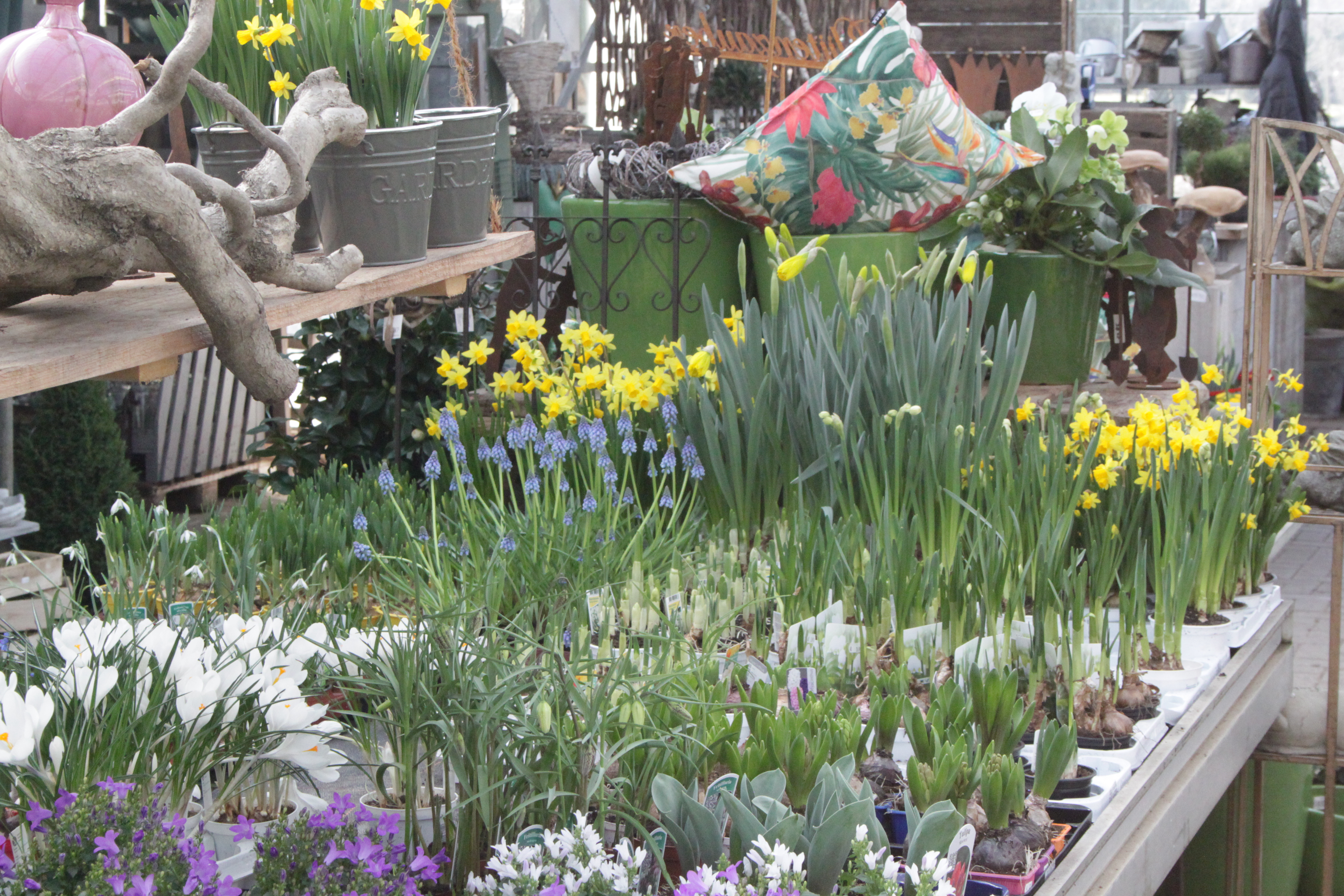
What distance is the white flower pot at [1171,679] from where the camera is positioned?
1.99 m

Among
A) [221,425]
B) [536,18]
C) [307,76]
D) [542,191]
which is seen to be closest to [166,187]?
[307,76]

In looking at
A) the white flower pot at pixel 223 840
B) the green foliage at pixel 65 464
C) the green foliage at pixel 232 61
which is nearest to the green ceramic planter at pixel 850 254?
the green foliage at pixel 232 61

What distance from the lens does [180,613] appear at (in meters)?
1.80

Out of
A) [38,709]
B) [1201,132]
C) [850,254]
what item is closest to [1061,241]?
[850,254]

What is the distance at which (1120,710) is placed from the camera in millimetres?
1885

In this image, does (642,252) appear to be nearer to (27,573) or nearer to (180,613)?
(27,573)

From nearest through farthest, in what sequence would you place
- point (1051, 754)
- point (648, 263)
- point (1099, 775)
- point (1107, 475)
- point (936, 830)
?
point (936, 830)
point (1051, 754)
point (1099, 775)
point (1107, 475)
point (648, 263)

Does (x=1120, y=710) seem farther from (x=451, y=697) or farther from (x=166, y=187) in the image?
(x=166, y=187)

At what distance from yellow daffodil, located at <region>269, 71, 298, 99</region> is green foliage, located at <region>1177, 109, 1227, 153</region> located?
8752mm

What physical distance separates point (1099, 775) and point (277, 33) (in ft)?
5.01

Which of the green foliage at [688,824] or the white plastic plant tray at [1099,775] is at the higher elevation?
the green foliage at [688,824]

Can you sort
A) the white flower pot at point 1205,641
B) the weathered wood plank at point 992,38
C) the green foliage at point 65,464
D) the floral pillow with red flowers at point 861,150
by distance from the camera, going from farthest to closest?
the weathered wood plank at point 992,38, the green foliage at point 65,464, the floral pillow with red flowers at point 861,150, the white flower pot at point 1205,641

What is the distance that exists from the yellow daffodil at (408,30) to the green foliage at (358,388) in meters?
1.32

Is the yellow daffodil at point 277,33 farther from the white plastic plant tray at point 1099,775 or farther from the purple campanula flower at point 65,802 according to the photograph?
the white plastic plant tray at point 1099,775
